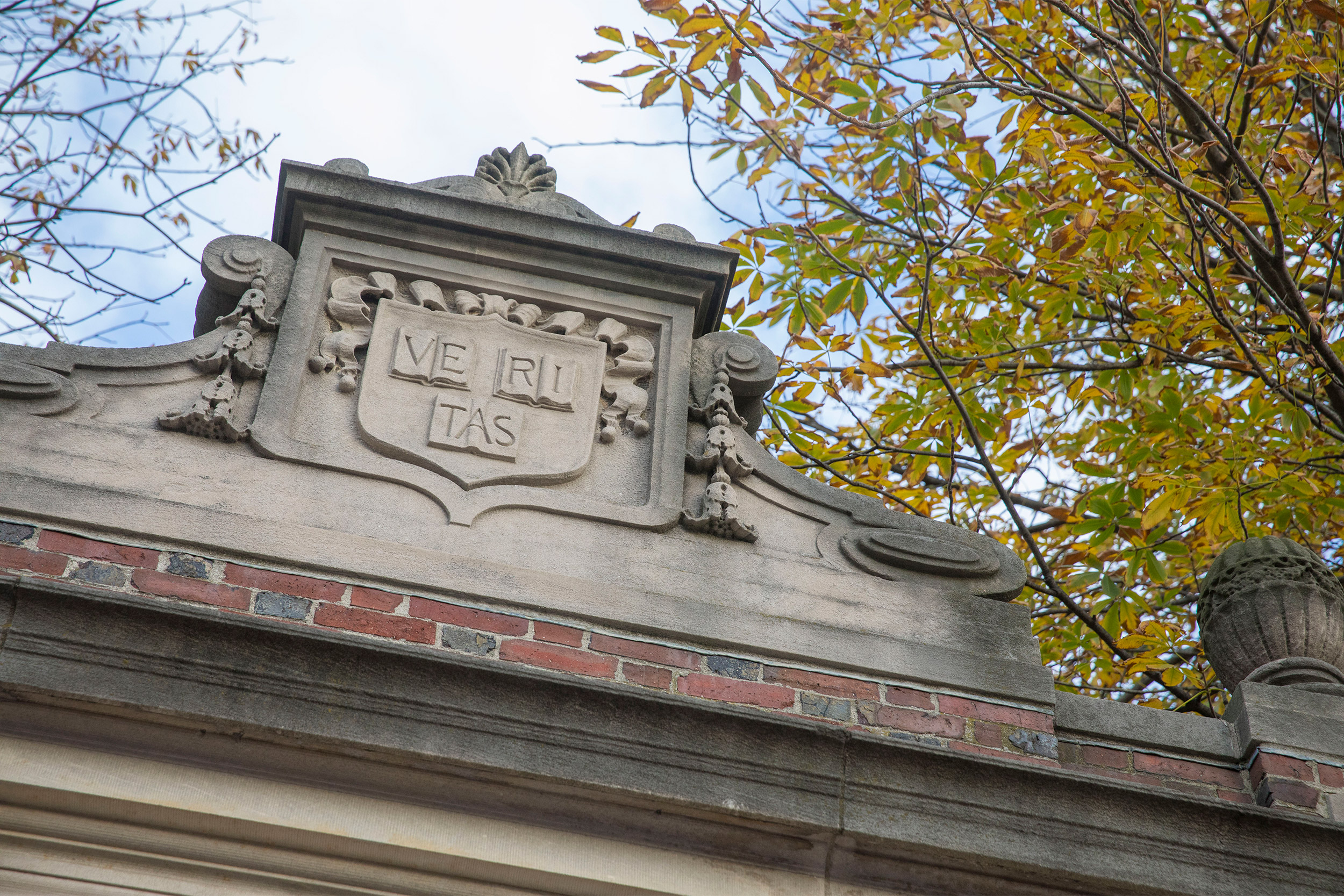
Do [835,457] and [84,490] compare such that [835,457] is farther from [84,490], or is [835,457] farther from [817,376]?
[84,490]

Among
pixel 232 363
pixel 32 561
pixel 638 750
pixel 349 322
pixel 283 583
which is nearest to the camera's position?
pixel 638 750

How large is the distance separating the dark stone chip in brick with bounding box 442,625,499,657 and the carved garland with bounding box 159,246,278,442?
0.98 meters

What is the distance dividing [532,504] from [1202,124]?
364cm

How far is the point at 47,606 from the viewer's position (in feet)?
11.5

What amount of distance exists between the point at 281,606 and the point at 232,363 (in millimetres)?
997

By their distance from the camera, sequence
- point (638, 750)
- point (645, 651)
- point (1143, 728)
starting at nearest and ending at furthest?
point (638, 750)
point (645, 651)
point (1143, 728)

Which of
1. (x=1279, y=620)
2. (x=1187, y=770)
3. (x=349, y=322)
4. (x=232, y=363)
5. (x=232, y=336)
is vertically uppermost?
(x=349, y=322)

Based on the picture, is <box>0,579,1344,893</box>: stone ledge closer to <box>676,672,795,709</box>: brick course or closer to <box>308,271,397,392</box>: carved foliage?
<box>676,672,795,709</box>: brick course

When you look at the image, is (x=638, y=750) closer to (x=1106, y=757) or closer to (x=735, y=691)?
(x=735, y=691)

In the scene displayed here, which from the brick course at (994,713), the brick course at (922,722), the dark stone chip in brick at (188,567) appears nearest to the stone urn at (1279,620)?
the brick course at (994,713)

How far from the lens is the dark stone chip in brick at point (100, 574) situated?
3730mm

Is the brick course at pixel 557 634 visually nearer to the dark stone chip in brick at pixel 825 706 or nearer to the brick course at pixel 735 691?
the brick course at pixel 735 691

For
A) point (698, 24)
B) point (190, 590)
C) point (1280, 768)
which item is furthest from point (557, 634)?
point (698, 24)

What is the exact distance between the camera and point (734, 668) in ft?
13.1
